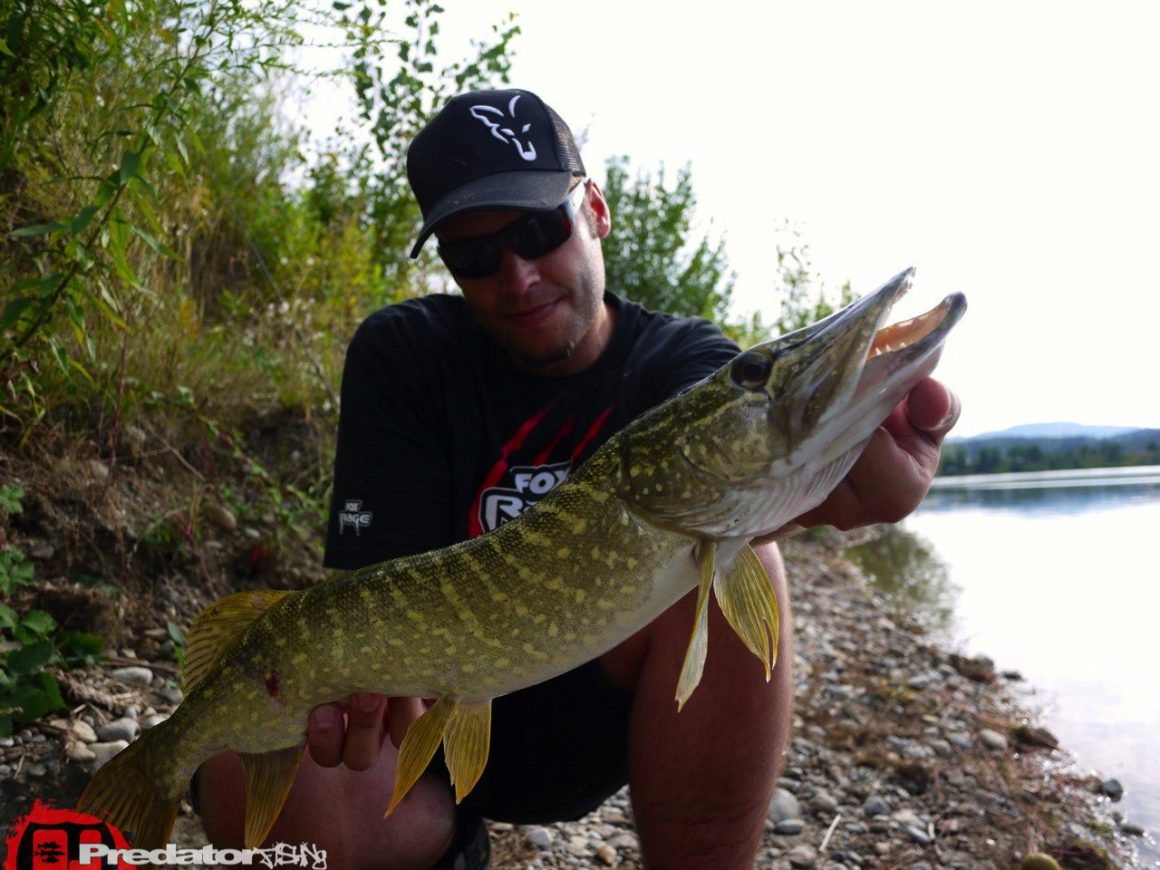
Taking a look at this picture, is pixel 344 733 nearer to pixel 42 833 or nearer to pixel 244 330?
pixel 42 833

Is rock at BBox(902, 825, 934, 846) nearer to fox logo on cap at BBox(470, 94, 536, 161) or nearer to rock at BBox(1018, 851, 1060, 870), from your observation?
rock at BBox(1018, 851, 1060, 870)

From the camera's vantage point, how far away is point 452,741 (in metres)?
1.88

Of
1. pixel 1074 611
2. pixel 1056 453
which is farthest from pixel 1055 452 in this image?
pixel 1074 611

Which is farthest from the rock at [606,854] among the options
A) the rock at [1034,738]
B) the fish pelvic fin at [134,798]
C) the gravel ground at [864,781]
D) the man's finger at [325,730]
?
the rock at [1034,738]

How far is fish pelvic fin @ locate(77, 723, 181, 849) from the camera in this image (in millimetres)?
1984

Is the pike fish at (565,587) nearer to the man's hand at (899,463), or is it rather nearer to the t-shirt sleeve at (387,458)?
the man's hand at (899,463)

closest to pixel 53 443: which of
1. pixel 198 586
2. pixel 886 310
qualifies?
pixel 198 586

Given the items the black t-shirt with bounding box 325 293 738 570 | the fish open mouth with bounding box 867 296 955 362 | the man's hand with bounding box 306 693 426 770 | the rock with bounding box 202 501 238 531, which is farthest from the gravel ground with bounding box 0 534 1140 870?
the fish open mouth with bounding box 867 296 955 362

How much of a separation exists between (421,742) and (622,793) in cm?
179

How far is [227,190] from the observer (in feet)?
16.1

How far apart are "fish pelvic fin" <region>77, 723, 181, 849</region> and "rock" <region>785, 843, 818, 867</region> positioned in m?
1.91

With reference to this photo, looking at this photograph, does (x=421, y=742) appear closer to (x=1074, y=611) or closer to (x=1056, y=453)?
(x=1074, y=611)

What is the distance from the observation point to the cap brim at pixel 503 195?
2557mm

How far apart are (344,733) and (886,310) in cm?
146
